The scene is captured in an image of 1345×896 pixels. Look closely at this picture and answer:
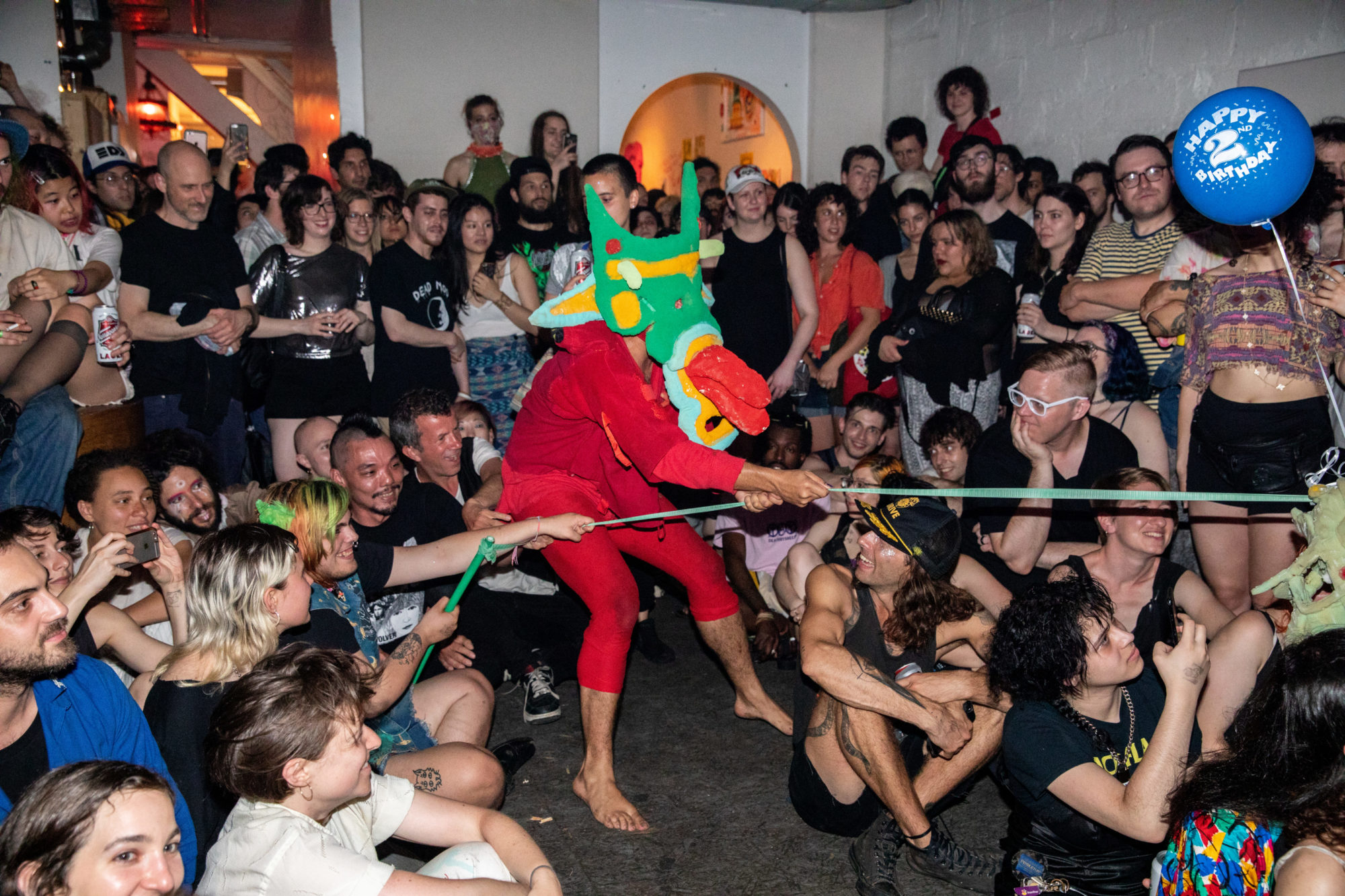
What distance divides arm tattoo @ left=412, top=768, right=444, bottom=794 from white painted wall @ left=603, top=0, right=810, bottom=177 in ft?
20.7

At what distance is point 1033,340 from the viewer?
15.3 ft

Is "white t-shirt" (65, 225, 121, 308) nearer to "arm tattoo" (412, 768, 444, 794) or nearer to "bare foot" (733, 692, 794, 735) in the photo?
"arm tattoo" (412, 768, 444, 794)

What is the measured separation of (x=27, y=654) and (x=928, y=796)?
2.28 meters

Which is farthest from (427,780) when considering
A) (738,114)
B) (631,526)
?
(738,114)

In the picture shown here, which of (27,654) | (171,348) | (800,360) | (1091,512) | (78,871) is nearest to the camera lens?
(78,871)

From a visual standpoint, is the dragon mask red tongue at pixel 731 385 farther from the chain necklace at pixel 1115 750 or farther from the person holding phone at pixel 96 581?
the person holding phone at pixel 96 581

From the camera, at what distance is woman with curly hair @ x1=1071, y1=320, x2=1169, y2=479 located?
395 cm

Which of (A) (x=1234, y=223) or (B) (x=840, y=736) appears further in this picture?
(A) (x=1234, y=223)

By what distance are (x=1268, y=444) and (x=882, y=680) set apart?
1658mm

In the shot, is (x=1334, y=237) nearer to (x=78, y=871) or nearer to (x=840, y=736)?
(x=840, y=736)

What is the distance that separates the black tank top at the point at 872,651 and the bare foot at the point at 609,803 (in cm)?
57

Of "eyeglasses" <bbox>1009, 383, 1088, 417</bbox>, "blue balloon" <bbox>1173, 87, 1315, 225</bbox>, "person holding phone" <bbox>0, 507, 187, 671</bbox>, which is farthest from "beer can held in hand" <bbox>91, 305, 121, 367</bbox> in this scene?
"blue balloon" <bbox>1173, 87, 1315, 225</bbox>

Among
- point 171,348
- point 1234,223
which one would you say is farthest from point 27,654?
point 1234,223

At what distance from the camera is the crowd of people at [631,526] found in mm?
1953
